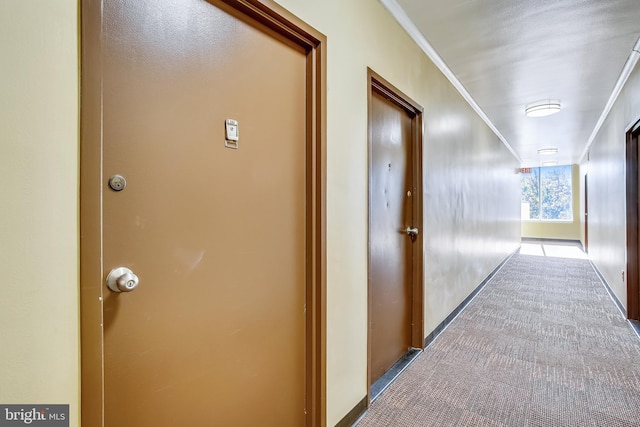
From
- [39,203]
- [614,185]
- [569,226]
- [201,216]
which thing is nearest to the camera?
[39,203]

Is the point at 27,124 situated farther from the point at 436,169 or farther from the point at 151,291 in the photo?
the point at 436,169

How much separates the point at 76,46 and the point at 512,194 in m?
8.91

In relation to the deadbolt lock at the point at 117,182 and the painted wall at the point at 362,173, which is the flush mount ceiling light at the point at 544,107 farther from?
the deadbolt lock at the point at 117,182

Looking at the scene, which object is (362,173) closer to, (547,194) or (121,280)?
(121,280)

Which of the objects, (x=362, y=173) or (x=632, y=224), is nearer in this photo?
(x=362, y=173)

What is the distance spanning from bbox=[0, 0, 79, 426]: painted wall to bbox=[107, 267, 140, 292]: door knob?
9 centimetres

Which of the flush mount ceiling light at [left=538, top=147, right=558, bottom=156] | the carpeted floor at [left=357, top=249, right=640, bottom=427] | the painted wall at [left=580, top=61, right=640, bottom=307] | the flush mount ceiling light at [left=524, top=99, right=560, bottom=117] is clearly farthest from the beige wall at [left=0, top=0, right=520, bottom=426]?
the flush mount ceiling light at [left=538, top=147, right=558, bottom=156]

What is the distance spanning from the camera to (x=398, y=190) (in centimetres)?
243

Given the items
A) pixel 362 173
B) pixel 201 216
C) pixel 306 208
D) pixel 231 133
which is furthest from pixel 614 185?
pixel 201 216

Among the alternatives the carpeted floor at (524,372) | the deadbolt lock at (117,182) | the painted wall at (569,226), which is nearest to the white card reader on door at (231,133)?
the deadbolt lock at (117,182)

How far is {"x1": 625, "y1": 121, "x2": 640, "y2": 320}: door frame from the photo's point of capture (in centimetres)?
322

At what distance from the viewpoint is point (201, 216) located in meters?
1.08

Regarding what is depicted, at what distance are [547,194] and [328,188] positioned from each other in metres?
11.5

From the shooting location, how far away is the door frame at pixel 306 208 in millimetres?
794
